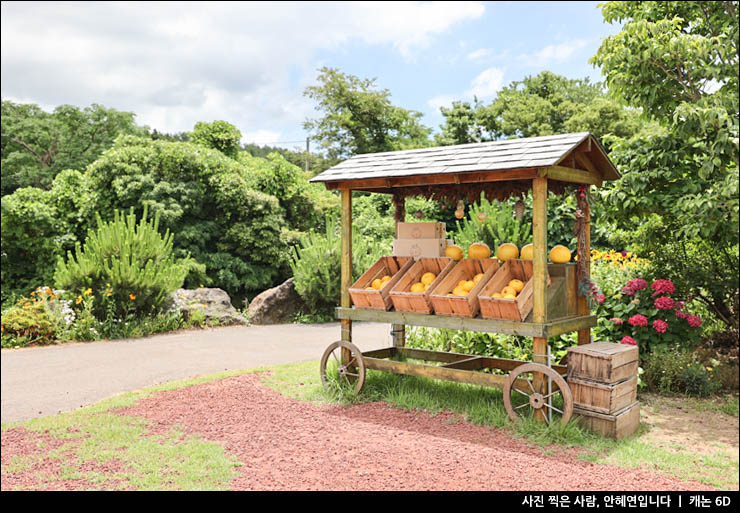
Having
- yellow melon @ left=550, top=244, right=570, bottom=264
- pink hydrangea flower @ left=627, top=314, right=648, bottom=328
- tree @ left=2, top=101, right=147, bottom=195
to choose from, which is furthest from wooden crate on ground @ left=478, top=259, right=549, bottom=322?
tree @ left=2, top=101, right=147, bottom=195

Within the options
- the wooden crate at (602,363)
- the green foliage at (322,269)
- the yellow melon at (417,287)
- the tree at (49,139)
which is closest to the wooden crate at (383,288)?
the yellow melon at (417,287)

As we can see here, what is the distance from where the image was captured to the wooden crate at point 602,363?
488cm

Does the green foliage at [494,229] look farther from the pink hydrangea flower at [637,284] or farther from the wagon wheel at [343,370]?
the wagon wheel at [343,370]

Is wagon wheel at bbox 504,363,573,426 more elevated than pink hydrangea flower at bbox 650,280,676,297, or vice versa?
pink hydrangea flower at bbox 650,280,676,297

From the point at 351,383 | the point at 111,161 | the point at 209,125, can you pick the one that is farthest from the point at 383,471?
the point at 209,125

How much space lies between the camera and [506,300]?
509 cm

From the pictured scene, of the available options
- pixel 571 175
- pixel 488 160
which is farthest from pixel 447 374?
pixel 571 175

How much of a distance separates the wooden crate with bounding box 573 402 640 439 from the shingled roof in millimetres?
2107

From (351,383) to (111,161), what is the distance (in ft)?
36.3

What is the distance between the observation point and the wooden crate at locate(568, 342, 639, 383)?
16.0 feet

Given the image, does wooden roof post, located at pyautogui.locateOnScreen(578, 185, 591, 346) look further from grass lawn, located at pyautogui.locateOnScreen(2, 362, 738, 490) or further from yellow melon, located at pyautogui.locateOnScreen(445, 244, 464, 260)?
yellow melon, located at pyautogui.locateOnScreen(445, 244, 464, 260)

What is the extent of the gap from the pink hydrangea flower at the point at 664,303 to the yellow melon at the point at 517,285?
6.88ft

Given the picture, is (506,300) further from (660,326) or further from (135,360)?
(135,360)

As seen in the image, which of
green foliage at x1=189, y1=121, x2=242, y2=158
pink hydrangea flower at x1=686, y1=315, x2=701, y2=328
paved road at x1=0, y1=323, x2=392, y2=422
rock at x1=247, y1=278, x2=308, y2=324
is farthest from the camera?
green foliage at x1=189, y1=121, x2=242, y2=158
